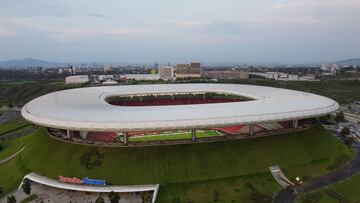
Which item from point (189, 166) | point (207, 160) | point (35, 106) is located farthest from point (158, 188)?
point (35, 106)

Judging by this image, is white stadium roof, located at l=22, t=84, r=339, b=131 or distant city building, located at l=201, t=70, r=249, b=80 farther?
distant city building, located at l=201, t=70, r=249, b=80

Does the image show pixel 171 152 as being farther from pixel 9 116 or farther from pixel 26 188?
pixel 9 116

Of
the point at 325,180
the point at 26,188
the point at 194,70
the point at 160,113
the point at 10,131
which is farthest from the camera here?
the point at 194,70

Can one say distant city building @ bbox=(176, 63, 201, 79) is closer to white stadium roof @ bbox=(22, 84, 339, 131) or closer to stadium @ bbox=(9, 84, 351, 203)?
white stadium roof @ bbox=(22, 84, 339, 131)

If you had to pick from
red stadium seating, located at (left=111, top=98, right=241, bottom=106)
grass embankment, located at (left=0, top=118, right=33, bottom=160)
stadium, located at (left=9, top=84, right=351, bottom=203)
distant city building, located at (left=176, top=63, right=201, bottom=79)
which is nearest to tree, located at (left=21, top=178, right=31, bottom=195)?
stadium, located at (left=9, top=84, right=351, bottom=203)

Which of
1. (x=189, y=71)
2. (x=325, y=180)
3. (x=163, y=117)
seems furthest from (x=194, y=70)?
(x=163, y=117)
